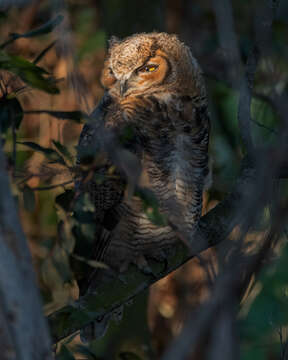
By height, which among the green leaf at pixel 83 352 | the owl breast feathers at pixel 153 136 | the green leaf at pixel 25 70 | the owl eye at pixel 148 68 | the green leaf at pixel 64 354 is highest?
the green leaf at pixel 25 70

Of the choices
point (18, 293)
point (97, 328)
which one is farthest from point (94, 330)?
point (18, 293)

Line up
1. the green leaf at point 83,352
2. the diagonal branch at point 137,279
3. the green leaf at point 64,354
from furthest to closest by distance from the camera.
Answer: the green leaf at point 83,352, the green leaf at point 64,354, the diagonal branch at point 137,279

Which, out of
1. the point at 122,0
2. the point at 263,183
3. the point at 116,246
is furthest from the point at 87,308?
the point at 122,0

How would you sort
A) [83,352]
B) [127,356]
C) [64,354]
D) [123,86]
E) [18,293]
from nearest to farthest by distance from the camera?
1. [18,293]
2. [64,354]
3. [83,352]
4. [127,356]
5. [123,86]

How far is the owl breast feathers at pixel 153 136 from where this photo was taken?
2227mm

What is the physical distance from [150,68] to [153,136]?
32 cm

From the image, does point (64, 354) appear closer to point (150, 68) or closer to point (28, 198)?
point (28, 198)

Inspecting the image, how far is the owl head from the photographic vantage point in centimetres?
237

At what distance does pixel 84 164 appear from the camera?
1.53 m

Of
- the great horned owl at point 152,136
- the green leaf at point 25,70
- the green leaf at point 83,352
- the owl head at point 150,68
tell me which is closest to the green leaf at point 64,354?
the green leaf at point 83,352

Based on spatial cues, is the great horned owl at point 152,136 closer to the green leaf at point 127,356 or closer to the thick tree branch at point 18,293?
the green leaf at point 127,356

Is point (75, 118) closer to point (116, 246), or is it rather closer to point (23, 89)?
point (23, 89)

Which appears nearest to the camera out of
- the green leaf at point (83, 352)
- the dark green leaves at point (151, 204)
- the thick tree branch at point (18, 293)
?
the thick tree branch at point (18, 293)

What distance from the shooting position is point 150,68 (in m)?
2.43
